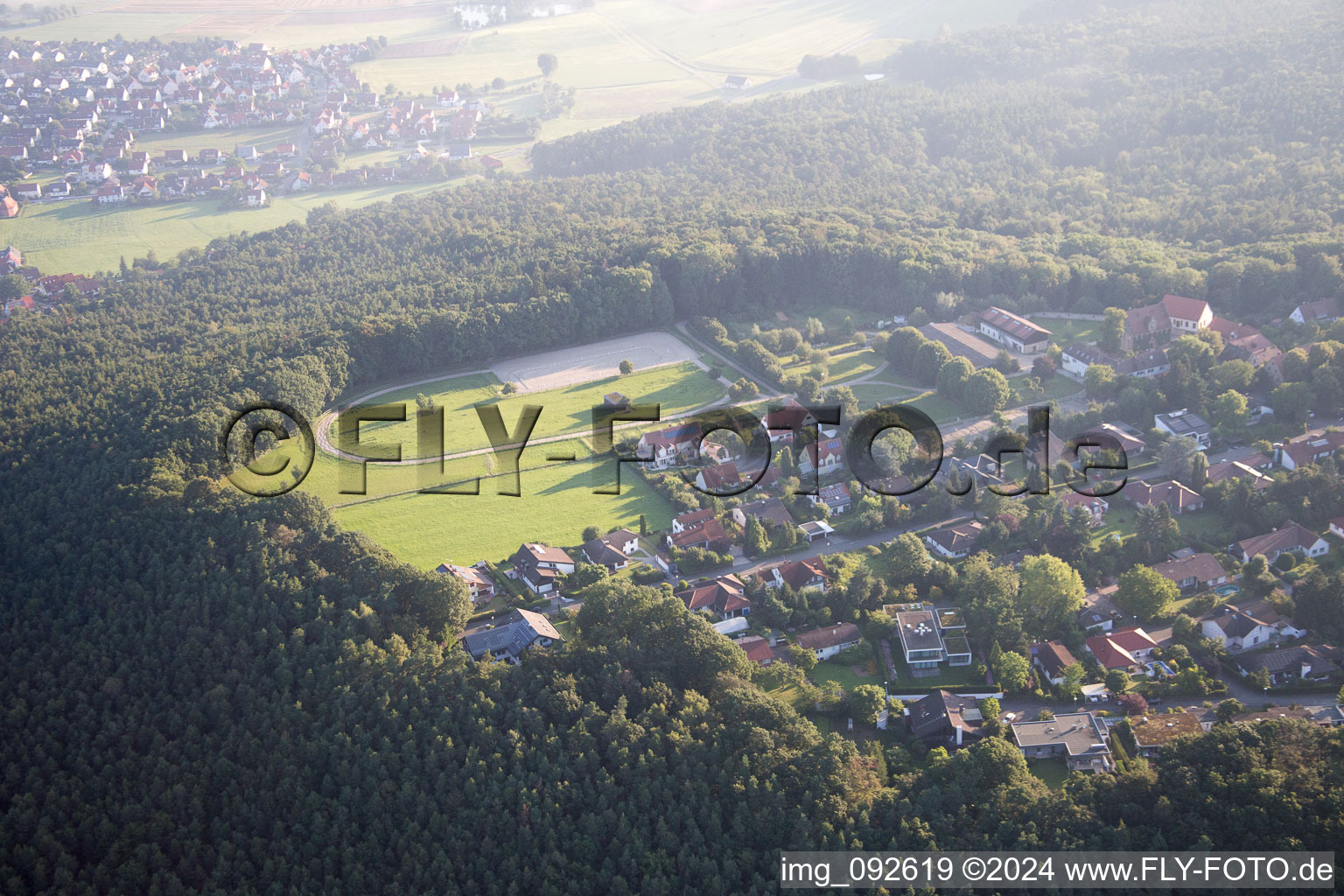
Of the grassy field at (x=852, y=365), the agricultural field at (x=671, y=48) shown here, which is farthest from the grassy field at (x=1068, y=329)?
the agricultural field at (x=671, y=48)

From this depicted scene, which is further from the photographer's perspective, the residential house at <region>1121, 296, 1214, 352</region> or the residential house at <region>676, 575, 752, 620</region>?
the residential house at <region>1121, 296, 1214, 352</region>

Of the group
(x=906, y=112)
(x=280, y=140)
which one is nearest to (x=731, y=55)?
(x=906, y=112)

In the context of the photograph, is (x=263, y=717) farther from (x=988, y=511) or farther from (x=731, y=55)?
(x=731, y=55)

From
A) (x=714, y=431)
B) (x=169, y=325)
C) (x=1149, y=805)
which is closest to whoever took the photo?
(x=1149, y=805)

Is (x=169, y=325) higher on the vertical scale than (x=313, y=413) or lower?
higher

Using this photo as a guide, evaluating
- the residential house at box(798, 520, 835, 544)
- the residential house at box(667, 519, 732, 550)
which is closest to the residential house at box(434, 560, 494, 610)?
Answer: the residential house at box(667, 519, 732, 550)

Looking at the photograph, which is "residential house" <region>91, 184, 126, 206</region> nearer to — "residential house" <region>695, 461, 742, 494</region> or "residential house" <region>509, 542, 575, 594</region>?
"residential house" <region>509, 542, 575, 594</region>

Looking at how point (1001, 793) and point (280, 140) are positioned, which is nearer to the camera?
point (1001, 793)
